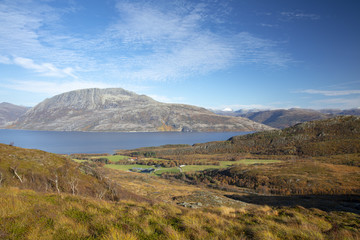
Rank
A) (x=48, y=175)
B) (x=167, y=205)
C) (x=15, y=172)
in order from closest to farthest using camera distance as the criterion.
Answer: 1. (x=167, y=205)
2. (x=15, y=172)
3. (x=48, y=175)

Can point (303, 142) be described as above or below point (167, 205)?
below

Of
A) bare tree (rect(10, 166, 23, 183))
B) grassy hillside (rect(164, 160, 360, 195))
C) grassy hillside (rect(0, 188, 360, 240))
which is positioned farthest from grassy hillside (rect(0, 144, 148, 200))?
grassy hillside (rect(164, 160, 360, 195))

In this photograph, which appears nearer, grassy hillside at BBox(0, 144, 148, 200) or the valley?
the valley

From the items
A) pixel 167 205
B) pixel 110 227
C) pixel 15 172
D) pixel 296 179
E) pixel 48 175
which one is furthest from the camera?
pixel 296 179

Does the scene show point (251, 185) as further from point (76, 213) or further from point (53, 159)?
point (76, 213)

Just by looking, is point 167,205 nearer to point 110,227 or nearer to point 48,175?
point 110,227

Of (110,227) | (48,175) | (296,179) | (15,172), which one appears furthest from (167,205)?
(296,179)

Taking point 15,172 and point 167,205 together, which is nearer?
point 167,205

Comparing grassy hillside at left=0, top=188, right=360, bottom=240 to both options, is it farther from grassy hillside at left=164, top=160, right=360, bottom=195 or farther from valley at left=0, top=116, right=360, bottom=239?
grassy hillside at left=164, top=160, right=360, bottom=195

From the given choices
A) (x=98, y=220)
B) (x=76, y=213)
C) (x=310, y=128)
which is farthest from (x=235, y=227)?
(x=310, y=128)

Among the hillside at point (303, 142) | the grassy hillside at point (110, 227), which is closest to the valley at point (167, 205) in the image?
the grassy hillside at point (110, 227)

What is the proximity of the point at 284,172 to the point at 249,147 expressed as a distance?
288ft

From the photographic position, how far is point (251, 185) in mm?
57594

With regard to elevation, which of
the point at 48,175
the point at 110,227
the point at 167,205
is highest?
the point at 110,227
